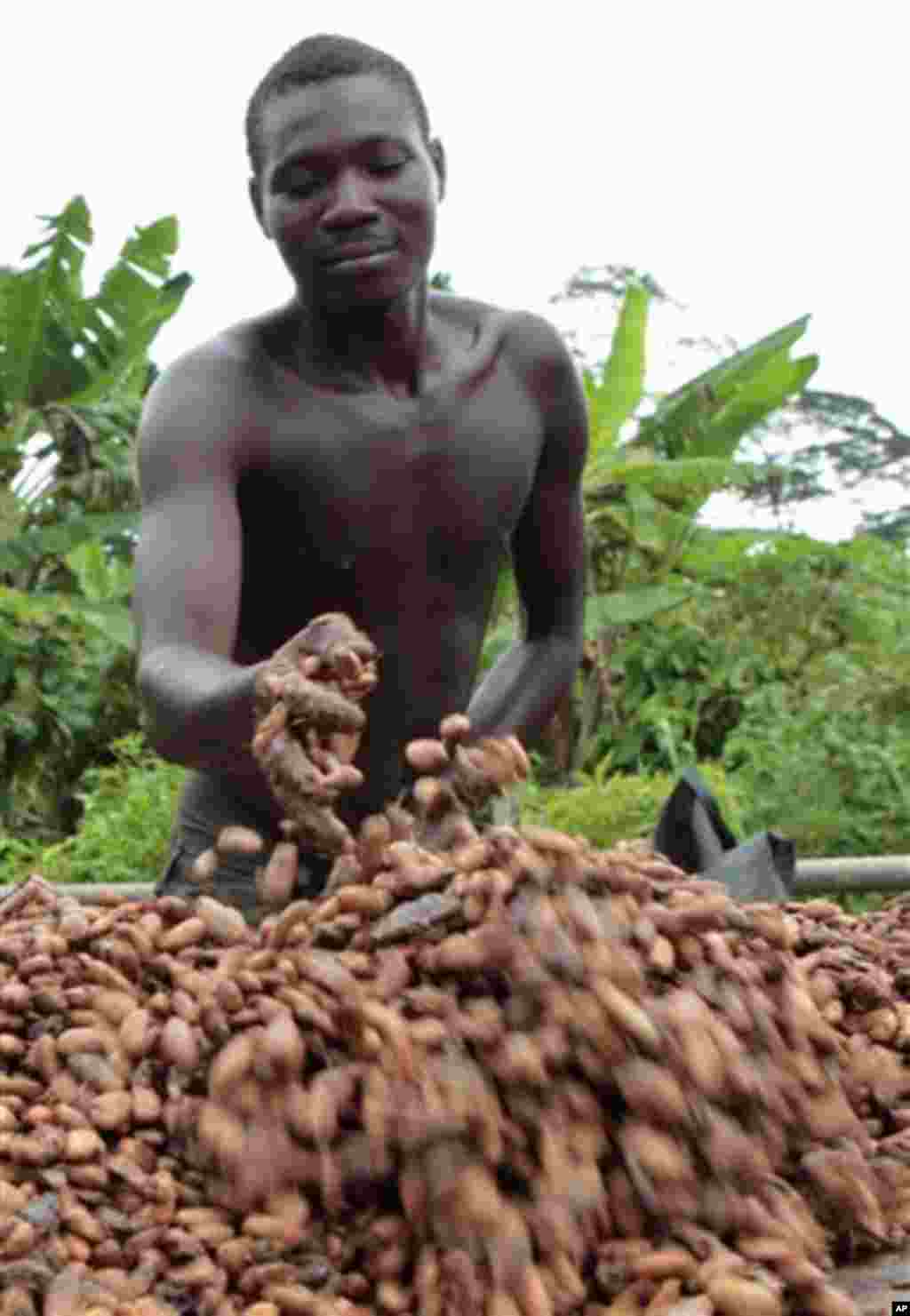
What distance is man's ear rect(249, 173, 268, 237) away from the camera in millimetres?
1871

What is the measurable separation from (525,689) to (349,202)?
552 millimetres

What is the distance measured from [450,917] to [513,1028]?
8 cm

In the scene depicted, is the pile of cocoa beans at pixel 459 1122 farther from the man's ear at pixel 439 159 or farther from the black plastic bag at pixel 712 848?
the man's ear at pixel 439 159

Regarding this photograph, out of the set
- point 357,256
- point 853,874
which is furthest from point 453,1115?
point 853,874

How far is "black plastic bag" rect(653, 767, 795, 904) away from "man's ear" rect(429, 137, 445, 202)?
583 mm

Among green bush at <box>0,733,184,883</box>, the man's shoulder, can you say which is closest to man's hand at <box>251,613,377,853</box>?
the man's shoulder

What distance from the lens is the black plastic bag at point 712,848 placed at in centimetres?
182

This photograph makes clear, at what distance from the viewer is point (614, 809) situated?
5.51 meters

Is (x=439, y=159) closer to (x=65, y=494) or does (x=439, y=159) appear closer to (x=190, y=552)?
(x=190, y=552)

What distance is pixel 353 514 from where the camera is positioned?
1870mm

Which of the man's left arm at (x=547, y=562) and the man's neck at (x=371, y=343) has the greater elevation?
the man's neck at (x=371, y=343)

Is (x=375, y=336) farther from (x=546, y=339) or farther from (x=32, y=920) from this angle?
(x=32, y=920)

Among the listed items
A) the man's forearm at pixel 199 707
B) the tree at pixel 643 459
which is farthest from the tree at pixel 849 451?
the man's forearm at pixel 199 707

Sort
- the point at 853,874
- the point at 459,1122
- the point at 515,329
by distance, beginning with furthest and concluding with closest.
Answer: the point at 853,874 < the point at 515,329 < the point at 459,1122
